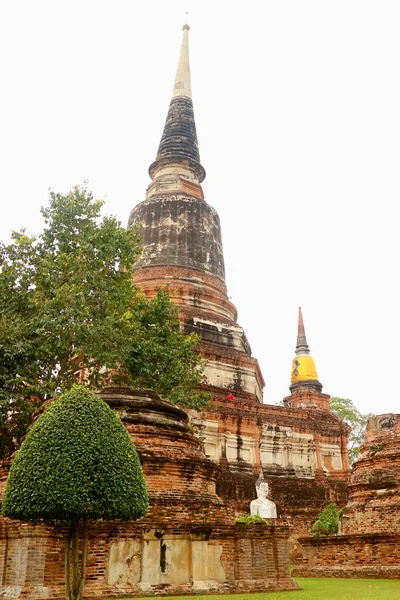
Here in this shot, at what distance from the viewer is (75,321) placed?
1436 cm

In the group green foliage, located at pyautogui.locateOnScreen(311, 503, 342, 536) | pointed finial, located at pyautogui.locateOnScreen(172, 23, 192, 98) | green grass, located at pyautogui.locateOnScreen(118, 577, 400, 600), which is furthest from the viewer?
pointed finial, located at pyautogui.locateOnScreen(172, 23, 192, 98)

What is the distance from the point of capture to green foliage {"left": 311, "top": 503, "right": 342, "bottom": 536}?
1689cm

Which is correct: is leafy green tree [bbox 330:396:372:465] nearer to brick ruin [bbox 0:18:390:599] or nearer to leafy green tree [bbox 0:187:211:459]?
brick ruin [bbox 0:18:390:599]

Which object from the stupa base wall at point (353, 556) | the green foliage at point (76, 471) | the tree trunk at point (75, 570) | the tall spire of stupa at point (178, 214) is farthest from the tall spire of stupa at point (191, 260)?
the tree trunk at point (75, 570)

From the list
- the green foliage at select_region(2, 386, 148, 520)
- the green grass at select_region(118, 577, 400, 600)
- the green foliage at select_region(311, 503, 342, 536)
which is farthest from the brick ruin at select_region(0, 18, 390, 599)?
the green foliage at select_region(2, 386, 148, 520)

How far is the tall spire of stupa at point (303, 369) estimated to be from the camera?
33531 mm

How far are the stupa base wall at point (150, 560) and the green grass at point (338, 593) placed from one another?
476 mm

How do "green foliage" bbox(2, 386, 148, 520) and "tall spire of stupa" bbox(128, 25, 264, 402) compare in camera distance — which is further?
"tall spire of stupa" bbox(128, 25, 264, 402)

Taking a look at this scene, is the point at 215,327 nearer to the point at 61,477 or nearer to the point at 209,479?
the point at 209,479

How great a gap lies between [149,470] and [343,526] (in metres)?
7.84

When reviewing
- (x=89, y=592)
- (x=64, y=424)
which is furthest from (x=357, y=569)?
(x=64, y=424)

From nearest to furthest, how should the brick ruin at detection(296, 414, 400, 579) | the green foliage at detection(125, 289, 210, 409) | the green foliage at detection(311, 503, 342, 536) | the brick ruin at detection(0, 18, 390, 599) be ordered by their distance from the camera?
the brick ruin at detection(0, 18, 390, 599)
the brick ruin at detection(296, 414, 400, 579)
the green foliage at detection(125, 289, 210, 409)
the green foliage at detection(311, 503, 342, 536)

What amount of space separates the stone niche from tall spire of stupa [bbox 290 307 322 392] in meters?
23.1

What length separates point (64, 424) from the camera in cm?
714
